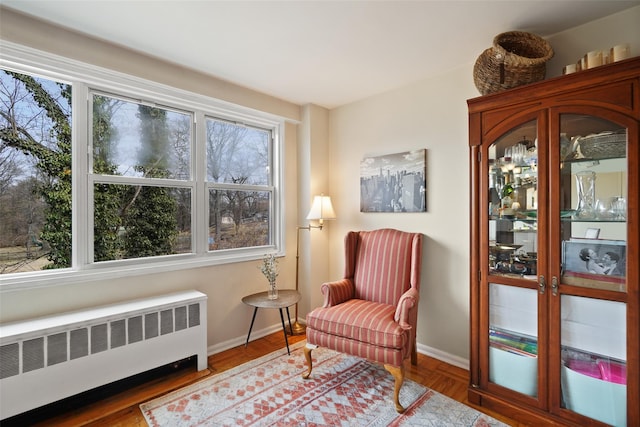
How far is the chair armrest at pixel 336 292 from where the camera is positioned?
252 cm

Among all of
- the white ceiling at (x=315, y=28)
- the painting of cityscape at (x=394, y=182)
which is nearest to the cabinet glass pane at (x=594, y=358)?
the painting of cityscape at (x=394, y=182)


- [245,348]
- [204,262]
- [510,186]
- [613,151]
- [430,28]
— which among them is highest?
[430,28]

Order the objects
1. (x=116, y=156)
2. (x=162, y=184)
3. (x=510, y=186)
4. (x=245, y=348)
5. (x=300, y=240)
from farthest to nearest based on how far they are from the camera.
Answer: (x=300, y=240) < (x=245, y=348) < (x=162, y=184) < (x=116, y=156) < (x=510, y=186)

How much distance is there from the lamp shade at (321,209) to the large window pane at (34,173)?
1.94m

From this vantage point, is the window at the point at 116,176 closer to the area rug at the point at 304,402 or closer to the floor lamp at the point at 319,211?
the floor lamp at the point at 319,211

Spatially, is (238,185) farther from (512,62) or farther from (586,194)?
(586,194)

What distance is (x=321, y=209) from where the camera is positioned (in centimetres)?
310

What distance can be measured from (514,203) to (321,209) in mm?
1675

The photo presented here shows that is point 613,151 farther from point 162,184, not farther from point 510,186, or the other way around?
point 162,184

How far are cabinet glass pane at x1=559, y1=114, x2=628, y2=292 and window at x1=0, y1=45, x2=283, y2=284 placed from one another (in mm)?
2496

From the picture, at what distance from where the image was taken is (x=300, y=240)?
11.3ft

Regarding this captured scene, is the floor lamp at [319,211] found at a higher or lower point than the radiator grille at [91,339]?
higher

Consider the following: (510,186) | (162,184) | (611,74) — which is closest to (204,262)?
(162,184)

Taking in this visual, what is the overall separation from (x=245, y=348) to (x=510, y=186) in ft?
8.39
